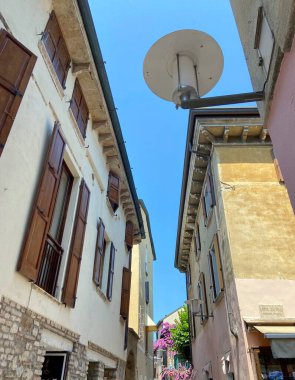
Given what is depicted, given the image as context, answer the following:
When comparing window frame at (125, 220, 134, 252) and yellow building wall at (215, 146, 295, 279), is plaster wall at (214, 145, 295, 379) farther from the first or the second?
window frame at (125, 220, 134, 252)

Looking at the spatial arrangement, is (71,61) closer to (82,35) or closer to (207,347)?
(82,35)

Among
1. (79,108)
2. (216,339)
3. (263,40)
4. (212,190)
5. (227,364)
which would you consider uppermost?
(79,108)

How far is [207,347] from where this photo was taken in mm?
12070

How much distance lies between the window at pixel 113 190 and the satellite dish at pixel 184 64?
7.77m

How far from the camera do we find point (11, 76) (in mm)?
4559

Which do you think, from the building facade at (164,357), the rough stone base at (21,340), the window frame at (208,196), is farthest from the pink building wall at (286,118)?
the building facade at (164,357)

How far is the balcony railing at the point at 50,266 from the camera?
577 cm

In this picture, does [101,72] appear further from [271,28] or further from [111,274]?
[111,274]

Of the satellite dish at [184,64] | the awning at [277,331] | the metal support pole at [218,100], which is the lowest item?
the awning at [277,331]

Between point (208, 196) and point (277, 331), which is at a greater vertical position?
point (208, 196)

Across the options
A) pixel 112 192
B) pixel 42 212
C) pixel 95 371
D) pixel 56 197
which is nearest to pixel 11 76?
pixel 42 212

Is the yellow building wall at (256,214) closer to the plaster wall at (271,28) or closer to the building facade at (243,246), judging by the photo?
the building facade at (243,246)

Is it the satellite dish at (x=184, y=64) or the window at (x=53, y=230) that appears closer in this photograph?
the satellite dish at (x=184, y=64)

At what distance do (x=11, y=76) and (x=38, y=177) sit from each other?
164 cm
